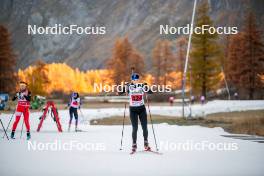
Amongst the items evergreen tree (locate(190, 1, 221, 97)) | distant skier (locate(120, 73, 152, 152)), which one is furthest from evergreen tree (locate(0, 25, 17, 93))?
distant skier (locate(120, 73, 152, 152))

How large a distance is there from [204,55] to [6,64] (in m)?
26.0

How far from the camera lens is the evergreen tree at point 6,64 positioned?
59.5 m

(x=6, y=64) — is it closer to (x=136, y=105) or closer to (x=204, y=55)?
(x=204, y=55)

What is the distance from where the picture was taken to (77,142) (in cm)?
1562

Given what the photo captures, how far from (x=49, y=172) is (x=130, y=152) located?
12.4ft

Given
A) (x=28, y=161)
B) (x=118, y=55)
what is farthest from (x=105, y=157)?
A: (x=118, y=55)

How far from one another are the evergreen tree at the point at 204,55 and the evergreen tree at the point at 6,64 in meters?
23.8

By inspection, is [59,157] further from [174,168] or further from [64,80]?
[64,80]

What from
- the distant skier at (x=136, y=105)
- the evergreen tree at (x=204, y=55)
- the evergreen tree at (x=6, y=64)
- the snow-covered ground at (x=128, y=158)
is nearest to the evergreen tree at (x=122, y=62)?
the evergreen tree at (x=204, y=55)

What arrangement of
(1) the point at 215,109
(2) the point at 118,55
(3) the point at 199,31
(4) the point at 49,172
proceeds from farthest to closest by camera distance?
(2) the point at 118,55 → (3) the point at 199,31 → (1) the point at 215,109 → (4) the point at 49,172

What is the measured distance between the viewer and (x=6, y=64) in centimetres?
5966

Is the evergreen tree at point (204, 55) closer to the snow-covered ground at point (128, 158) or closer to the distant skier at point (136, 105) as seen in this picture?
the snow-covered ground at point (128, 158)

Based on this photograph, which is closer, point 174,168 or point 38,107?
point 174,168

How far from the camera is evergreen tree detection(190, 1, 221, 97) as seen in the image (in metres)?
60.1
